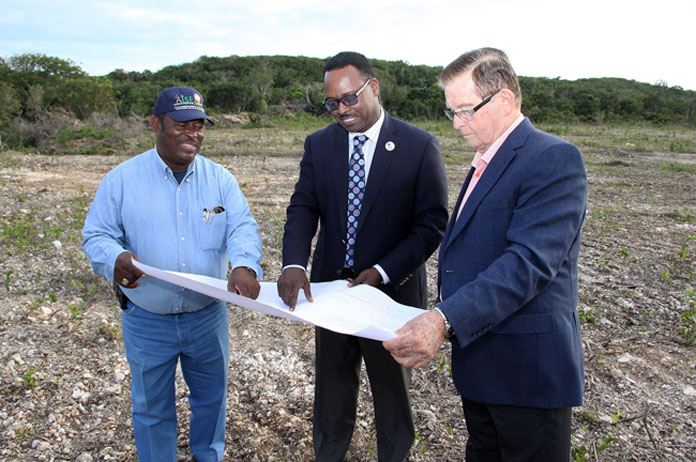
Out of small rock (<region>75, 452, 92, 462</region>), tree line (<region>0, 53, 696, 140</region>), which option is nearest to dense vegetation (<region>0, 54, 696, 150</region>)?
tree line (<region>0, 53, 696, 140</region>)

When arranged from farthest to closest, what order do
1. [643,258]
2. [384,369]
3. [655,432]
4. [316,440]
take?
[643,258]
[655,432]
[316,440]
[384,369]

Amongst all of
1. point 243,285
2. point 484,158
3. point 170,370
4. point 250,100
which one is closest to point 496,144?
point 484,158

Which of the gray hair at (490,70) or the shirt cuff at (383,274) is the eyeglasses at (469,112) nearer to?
the gray hair at (490,70)

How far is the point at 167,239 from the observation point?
2.33 meters

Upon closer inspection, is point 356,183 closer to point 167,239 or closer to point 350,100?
point 350,100

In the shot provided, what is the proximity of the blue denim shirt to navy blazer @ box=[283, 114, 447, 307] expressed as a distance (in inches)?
12.8

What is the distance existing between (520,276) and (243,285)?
3.79ft

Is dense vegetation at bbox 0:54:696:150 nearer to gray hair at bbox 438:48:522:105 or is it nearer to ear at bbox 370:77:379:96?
ear at bbox 370:77:379:96

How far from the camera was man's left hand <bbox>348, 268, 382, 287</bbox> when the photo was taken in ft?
7.68

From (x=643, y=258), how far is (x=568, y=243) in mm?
5235

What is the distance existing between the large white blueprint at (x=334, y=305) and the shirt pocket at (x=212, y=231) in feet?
0.84

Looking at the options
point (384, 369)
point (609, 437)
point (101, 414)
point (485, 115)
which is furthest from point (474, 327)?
point (101, 414)

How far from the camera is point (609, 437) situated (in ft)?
9.45

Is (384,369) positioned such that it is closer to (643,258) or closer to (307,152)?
(307,152)
